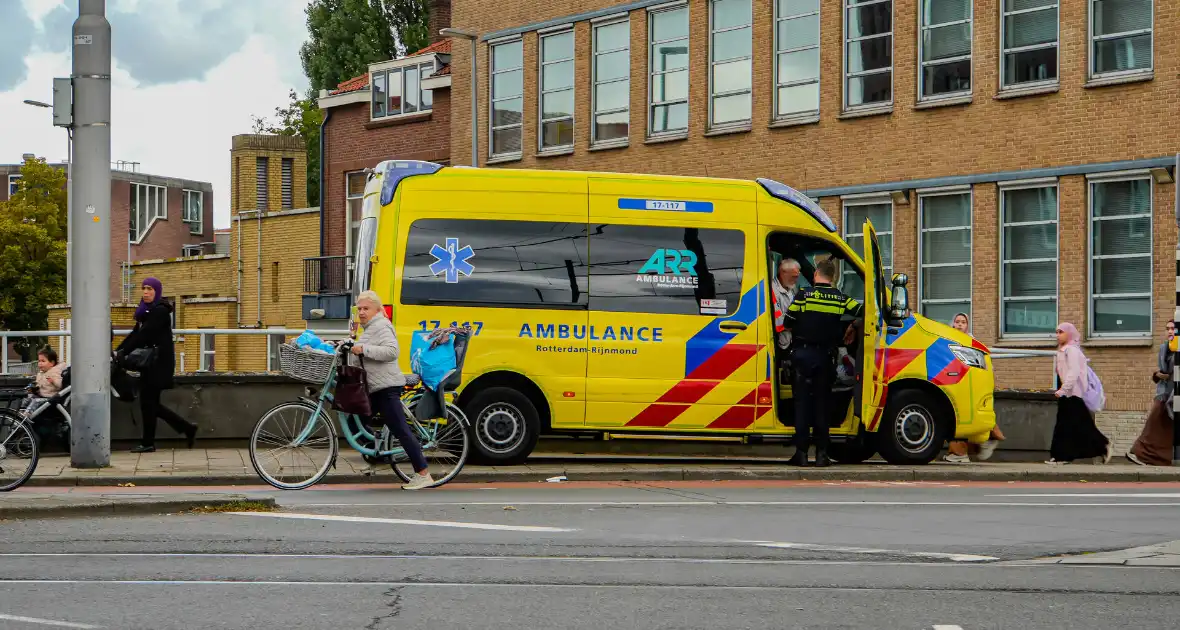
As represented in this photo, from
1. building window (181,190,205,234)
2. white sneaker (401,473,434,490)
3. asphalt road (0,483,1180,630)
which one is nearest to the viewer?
asphalt road (0,483,1180,630)

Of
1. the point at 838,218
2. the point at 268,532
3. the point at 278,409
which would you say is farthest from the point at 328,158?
the point at 268,532

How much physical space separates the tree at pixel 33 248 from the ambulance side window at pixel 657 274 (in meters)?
53.3

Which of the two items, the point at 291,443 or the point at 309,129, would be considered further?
the point at 309,129

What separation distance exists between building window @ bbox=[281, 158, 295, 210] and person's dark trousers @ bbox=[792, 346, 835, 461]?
143ft

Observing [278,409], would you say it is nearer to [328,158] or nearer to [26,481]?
[26,481]

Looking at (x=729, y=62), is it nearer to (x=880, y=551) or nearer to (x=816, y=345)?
A: (x=816, y=345)

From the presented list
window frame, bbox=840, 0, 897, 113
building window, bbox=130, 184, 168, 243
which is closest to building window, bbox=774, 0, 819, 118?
window frame, bbox=840, 0, 897, 113

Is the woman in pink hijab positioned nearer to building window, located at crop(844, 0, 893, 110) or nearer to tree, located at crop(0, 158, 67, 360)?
building window, located at crop(844, 0, 893, 110)

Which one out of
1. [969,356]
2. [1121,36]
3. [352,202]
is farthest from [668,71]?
[969,356]

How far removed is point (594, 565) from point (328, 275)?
3670 cm

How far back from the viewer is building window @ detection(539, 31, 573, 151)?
34.7 m

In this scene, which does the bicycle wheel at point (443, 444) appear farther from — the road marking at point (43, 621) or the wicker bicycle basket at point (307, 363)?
the road marking at point (43, 621)

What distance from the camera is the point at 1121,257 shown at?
87.0ft

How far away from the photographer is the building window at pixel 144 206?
92.9m
